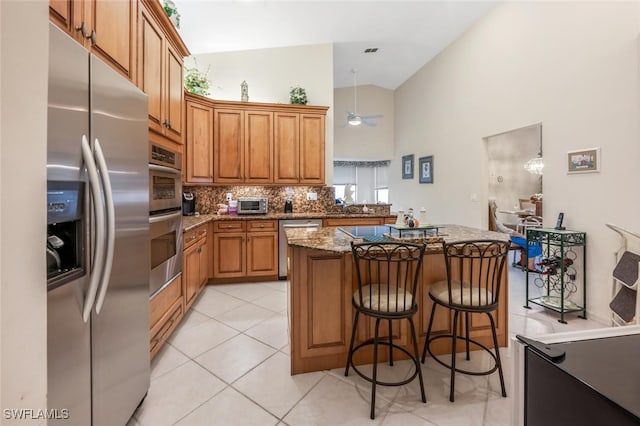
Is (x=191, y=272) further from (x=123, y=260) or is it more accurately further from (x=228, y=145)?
(x=228, y=145)

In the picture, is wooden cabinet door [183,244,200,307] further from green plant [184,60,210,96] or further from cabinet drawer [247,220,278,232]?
green plant [184,60,210,96]

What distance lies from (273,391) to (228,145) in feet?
11.2

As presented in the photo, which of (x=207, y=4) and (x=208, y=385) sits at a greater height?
(x=207, y=4)

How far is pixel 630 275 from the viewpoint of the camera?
2.35 metres

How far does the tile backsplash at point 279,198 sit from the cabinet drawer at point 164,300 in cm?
209

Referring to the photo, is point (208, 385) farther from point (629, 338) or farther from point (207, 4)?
point (207, 4)

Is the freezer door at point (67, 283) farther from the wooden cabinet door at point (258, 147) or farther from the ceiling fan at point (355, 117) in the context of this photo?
the ceiling fan at point (355, 117)

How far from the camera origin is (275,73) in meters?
4.79

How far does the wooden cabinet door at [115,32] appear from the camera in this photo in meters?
1.56

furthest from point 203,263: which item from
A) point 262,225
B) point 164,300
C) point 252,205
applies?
point 164,300

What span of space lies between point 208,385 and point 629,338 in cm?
213

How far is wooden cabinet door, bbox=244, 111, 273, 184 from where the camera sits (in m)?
4.32

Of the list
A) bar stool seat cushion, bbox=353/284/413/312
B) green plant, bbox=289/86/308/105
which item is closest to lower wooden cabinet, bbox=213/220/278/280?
green plant, bbox=289/86/308/105

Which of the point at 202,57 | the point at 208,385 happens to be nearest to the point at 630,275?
the point at 208,385
